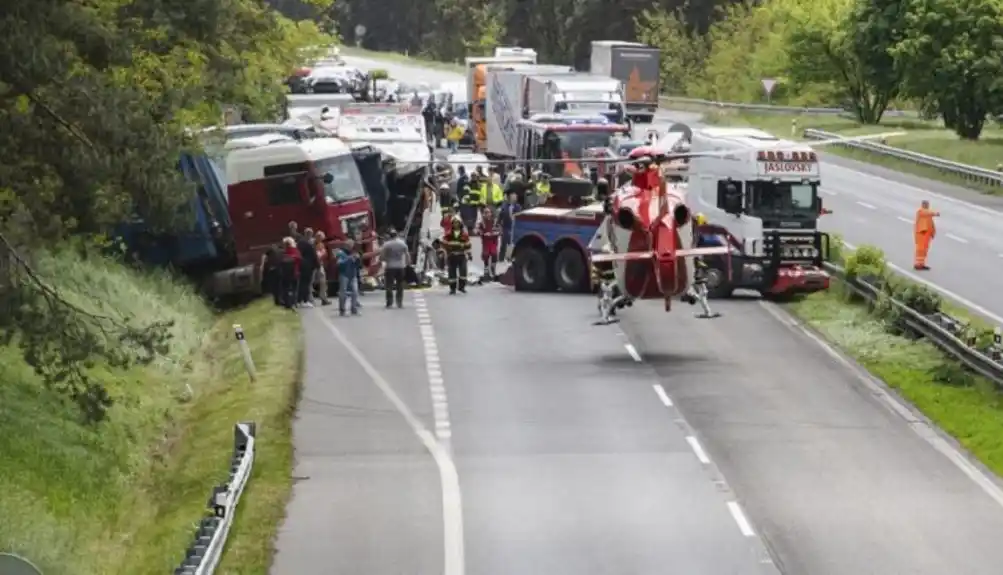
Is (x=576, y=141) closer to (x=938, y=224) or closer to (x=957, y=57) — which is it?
(x=938, y=224)

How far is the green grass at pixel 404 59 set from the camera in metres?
132

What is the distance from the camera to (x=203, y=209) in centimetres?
3841

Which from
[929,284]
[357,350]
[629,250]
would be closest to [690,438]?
[629,250]

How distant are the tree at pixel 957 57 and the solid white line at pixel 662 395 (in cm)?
3675

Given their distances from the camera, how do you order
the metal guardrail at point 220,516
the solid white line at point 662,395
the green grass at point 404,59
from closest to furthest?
the metal guardrail at point 220,516
the solid white line at point 662,395
the green grass at point 404,59

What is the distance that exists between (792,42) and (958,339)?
164ft

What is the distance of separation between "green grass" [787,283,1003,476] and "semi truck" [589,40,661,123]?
1856 inches

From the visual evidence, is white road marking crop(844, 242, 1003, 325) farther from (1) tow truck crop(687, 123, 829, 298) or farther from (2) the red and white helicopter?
(2) the red and white helicopter

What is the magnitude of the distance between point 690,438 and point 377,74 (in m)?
71.0

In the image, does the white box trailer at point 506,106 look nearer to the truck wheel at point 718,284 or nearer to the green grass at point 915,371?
the truck wheel at point 718,284

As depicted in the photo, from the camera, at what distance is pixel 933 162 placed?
5916 cm

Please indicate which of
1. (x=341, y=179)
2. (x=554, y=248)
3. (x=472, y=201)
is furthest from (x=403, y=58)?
(x=554, y=248)

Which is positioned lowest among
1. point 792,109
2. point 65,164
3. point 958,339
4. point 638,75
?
point 792,109

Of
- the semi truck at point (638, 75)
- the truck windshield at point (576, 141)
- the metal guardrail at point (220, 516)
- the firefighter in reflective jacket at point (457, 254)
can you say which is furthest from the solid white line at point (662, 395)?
the semi truck at point (638, 75)
